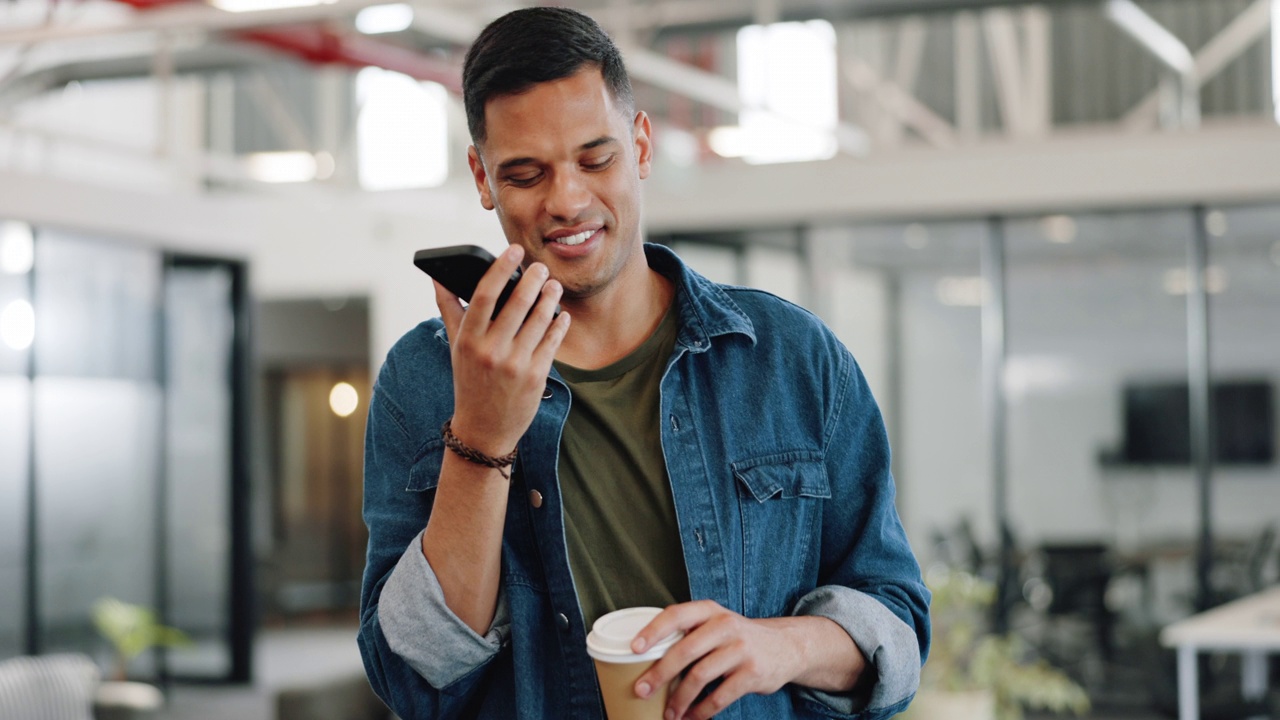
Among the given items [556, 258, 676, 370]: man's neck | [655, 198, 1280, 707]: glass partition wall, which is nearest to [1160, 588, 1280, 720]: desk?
[655, 198, 1280, 707]: glass partition wall

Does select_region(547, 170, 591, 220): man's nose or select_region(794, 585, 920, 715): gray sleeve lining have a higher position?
select_region(547, 170, 591, 220): man's nose

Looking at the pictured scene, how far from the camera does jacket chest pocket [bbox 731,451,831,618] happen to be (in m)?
1.37

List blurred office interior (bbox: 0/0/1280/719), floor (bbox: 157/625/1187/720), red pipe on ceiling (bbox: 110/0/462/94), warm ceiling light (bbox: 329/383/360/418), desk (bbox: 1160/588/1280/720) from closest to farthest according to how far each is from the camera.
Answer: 1. desk (bbox: 1160/588/1280/720)
2. red pipe on ceiling (bbox: 110/0/462/94)
3. blurred office interior (bbox: 0/0/1280/719)
4. floor (bbox: 157/625/1187/720)
5. warm ceiling light (bbox: 329/383/360/418)

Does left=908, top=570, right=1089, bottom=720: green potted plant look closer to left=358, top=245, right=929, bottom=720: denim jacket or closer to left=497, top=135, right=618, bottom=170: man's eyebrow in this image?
left=358, top=245, right=929, bottom=720: denim jacket

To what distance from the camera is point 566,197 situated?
Result: 1295mm

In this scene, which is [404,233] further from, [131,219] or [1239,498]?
[1239,498]

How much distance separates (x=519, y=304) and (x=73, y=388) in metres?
Answer: 8.95

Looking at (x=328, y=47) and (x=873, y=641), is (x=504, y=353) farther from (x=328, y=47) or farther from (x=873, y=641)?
(x=328, y=47)

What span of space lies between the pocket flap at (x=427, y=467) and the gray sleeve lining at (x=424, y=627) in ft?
0.24

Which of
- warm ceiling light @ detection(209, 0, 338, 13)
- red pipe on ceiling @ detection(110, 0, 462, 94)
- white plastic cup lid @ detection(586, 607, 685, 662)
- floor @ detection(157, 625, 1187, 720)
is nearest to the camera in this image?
white plastic cup lid @ detection(586, 607, 685, 662)

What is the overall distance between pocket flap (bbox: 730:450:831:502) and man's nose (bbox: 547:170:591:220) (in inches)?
11.8

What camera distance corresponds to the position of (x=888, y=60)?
556 inches

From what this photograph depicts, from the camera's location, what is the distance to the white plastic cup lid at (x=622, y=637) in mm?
1164

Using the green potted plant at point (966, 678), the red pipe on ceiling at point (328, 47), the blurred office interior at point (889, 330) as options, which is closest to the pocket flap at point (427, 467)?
the green potted plant at point (966, 678)
